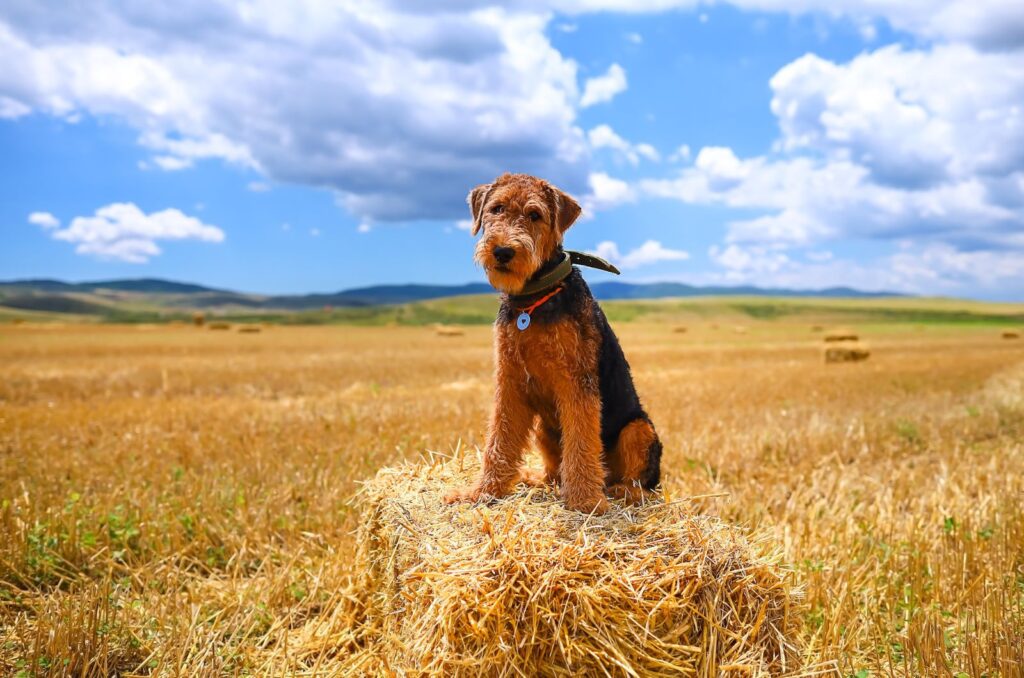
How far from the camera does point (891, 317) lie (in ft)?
370

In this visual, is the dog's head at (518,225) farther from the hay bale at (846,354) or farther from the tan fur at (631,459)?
the hay bale at (846,354)

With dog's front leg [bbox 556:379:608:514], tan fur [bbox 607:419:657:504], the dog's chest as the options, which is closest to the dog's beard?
the dog's chest

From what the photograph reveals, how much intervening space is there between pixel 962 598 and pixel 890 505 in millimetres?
1955

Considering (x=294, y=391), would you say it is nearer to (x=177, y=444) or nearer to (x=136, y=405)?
(x=136, y=405)

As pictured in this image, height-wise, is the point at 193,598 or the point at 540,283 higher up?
the point at 540,283

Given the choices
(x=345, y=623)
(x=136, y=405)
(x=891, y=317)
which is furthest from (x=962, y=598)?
(x=891, y=317)

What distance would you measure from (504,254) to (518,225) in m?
0.23

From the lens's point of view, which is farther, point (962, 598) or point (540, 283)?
point (962, 598)

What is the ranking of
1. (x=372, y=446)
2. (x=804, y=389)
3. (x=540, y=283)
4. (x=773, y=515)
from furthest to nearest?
(x=804, y=389)
(x=372, y=446)
(x=773, y=515)
(x=540, y=283)

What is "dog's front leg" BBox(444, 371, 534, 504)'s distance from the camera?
3.92 metres

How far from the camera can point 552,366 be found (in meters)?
3.64

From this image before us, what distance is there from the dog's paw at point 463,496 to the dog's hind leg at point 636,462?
836 mm

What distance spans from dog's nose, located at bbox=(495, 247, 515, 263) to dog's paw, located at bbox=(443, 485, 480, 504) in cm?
151

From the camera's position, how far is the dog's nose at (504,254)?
3273 mm
